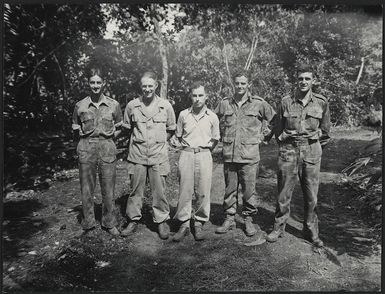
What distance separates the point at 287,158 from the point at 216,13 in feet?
15.9

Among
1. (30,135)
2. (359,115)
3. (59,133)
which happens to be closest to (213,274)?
(30,135)

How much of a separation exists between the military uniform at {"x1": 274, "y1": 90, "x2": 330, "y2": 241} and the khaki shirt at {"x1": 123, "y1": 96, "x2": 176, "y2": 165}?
1.46 metres

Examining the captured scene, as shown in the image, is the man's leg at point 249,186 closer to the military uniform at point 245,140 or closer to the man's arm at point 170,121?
the military uniform at point 245,140

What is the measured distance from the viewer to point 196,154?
422 cm

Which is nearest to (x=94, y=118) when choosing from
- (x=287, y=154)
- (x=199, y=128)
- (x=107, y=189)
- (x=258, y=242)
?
(x=107, y=189)

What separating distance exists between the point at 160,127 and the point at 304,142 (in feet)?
5.74

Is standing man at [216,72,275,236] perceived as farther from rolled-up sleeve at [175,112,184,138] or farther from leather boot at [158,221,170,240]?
leather boot at [158,221,170,240]

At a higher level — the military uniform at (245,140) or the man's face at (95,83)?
the man's face at (95,83)

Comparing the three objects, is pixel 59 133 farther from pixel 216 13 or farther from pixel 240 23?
pixel 240 23

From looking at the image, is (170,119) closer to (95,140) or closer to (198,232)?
(95,140)

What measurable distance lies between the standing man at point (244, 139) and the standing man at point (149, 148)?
0.77m

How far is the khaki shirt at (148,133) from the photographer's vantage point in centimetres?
420

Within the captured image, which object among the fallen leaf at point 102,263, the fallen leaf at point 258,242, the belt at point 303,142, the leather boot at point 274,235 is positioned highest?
the belt at point 303,142

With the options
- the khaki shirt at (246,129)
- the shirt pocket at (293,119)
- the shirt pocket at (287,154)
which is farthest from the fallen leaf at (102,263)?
the shirt pocket at (293,119)
